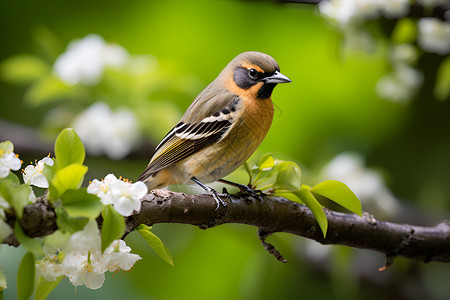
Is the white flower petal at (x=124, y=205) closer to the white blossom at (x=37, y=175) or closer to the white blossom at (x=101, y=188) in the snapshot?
the white blossom at (x=101, y=188)

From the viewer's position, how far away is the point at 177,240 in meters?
2.69

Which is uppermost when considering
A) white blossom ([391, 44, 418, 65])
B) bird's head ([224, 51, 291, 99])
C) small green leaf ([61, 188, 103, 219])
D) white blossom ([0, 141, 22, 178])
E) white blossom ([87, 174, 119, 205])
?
white blossom ([391, 44, 418, 65])

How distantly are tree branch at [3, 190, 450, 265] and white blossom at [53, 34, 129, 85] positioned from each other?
1193mm

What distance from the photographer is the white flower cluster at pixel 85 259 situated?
0.81 m

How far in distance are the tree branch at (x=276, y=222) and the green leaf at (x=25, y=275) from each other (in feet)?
0.14

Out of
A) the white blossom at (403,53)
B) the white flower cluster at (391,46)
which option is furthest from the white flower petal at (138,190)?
the white blossom at (403,53)

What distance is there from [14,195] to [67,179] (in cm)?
8

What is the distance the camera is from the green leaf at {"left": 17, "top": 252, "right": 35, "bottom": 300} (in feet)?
2.61

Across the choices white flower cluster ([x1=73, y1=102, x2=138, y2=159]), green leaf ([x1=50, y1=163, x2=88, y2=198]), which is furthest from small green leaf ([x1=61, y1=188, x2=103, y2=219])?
white flower cluster ([x1=73, y1=102, x2=138, y2=159])

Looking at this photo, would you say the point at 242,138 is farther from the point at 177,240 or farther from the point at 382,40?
the point at 177,240

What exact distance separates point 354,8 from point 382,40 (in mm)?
238

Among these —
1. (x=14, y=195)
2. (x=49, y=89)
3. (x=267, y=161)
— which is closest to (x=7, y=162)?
(x=14, y=195)

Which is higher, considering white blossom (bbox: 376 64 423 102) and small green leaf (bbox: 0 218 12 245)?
white blossom (bbox: 376 64 423 102)

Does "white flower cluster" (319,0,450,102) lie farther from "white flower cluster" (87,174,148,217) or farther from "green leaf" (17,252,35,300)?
"green leaf" (17,252,35,300)
